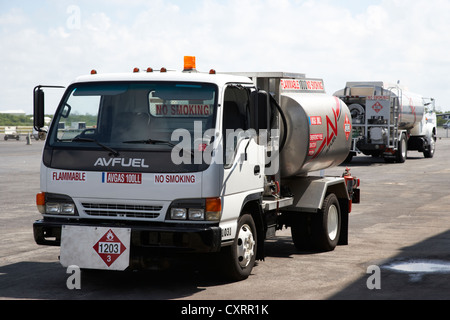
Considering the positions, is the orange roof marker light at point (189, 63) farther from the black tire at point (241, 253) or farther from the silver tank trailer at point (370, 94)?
the silver tank trailer at point (370, 94)

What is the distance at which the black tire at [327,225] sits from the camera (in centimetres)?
1061

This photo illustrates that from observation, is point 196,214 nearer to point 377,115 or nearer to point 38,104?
point 38,104

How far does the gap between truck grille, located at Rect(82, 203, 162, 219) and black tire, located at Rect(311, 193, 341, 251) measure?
3.42 m

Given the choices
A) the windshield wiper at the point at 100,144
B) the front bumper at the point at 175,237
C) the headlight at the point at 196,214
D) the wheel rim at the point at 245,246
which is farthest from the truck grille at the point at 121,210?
the wheel rim at the point at 245,246

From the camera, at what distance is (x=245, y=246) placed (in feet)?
28.4

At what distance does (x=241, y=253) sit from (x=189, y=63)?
240cm

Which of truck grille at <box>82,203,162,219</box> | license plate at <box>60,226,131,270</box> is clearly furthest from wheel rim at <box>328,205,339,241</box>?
license plate at <box>60,226,131,270</box>

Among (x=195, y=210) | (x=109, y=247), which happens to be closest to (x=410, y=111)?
(x=195, y=210)

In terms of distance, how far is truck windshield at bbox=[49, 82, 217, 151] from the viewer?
8047 mm

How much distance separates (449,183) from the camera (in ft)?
75.5
